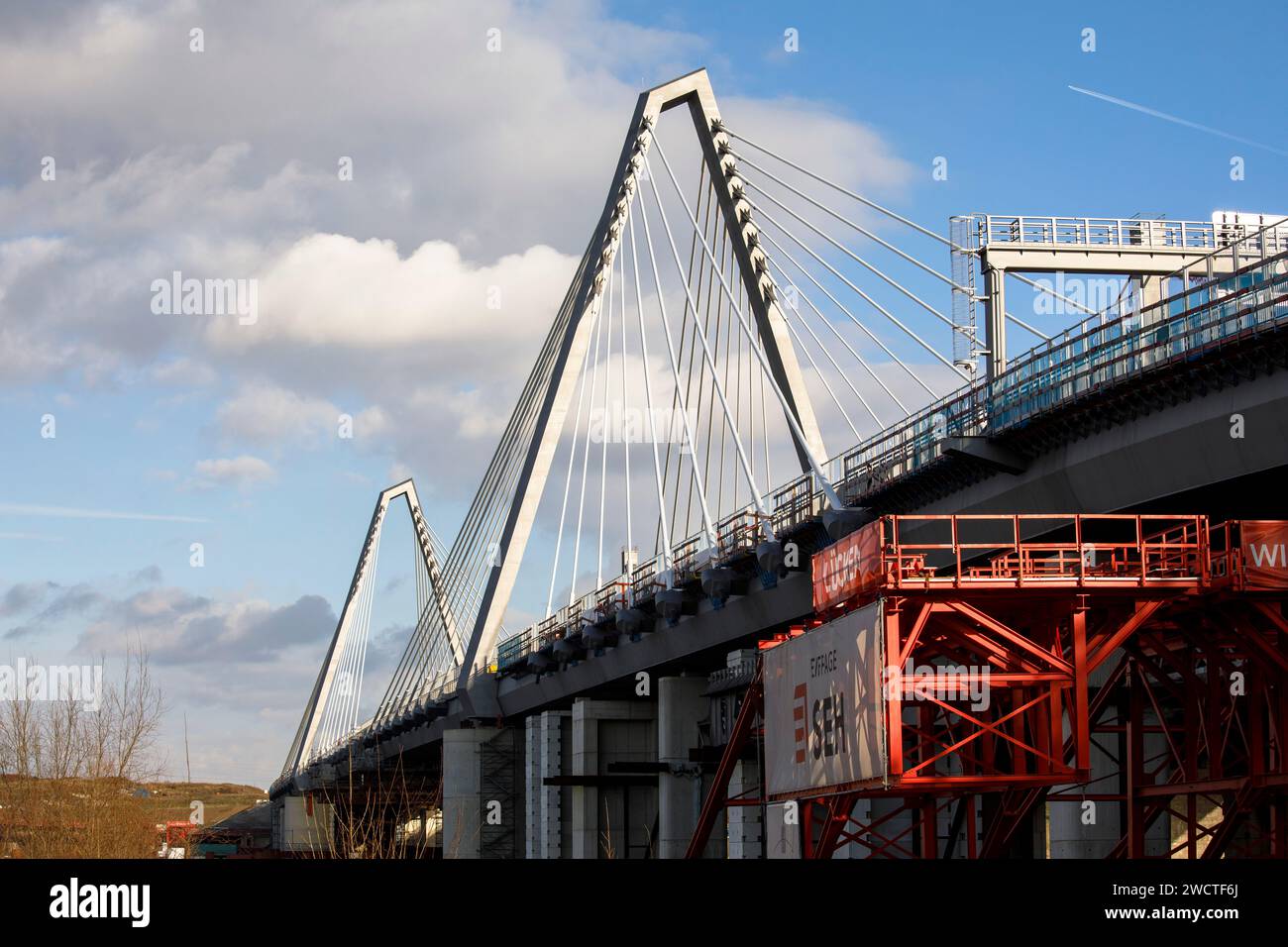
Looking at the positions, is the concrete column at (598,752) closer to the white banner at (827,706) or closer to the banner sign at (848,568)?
the white banner at (827,706)

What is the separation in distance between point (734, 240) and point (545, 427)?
12189mm

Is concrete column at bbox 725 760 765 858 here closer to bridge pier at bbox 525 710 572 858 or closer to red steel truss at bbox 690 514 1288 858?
bridge pier at bbox 525 710 572 858

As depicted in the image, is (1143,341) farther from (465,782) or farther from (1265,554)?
(465,782)

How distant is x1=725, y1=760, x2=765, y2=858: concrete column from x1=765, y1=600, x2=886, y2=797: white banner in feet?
60.3

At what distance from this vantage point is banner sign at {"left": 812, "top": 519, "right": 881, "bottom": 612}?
32.4 meters

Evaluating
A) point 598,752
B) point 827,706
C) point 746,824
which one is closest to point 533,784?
point 598,752

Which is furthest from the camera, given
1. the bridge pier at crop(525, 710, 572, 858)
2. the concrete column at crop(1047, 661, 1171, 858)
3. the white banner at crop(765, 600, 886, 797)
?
the bridge pier at crop(525, 710, 572, 858)

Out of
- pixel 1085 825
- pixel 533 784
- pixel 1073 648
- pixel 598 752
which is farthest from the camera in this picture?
pixel 533 784

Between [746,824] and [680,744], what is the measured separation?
7953 mm

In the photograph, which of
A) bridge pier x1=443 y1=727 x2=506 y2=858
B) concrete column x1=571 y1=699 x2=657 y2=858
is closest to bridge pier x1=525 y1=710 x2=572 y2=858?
concrete column x1=571 y1=699 x2=657 y2=858

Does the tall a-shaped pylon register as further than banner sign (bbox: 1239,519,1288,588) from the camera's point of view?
Yes

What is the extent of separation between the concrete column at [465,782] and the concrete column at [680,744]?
727 inches

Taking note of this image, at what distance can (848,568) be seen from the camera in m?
34.2
